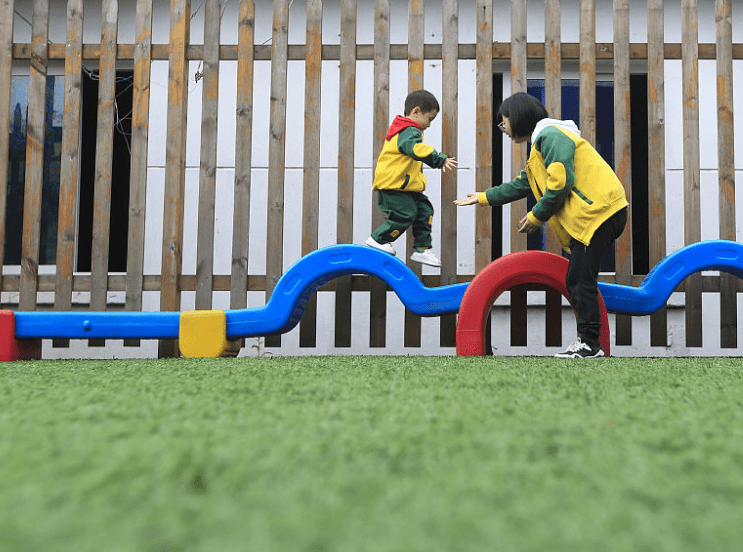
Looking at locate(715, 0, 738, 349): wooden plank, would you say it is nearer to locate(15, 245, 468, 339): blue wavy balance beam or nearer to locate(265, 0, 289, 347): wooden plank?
locate(15, 245, 468, 339): blue wavy balance beam

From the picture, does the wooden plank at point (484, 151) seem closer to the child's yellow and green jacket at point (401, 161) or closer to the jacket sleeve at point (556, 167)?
the child's yellow and green jacket at point (401, 161)

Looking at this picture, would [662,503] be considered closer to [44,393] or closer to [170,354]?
[44,393]

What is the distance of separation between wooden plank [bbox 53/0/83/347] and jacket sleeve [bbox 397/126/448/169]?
178 centimetres

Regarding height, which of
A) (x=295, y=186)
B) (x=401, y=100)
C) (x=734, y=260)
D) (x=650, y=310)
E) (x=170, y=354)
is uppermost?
(x=401, y=100)

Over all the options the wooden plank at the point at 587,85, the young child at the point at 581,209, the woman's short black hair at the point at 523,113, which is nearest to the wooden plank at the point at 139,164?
the woman's short black hair at the point at 523,113

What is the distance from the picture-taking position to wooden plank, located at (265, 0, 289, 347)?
3.14 m

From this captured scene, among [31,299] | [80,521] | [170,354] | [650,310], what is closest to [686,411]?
[80,521]

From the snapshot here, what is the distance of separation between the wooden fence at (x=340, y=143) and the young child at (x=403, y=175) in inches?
4.8

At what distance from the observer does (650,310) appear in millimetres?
2646

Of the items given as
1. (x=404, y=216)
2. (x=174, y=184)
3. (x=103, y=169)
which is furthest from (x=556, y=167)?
(x=103, y=169)

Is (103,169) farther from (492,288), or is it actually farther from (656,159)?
(656,159)

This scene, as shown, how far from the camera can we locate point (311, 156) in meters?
3.18

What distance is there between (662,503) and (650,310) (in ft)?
7.71

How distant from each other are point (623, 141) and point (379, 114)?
1.29 meters
